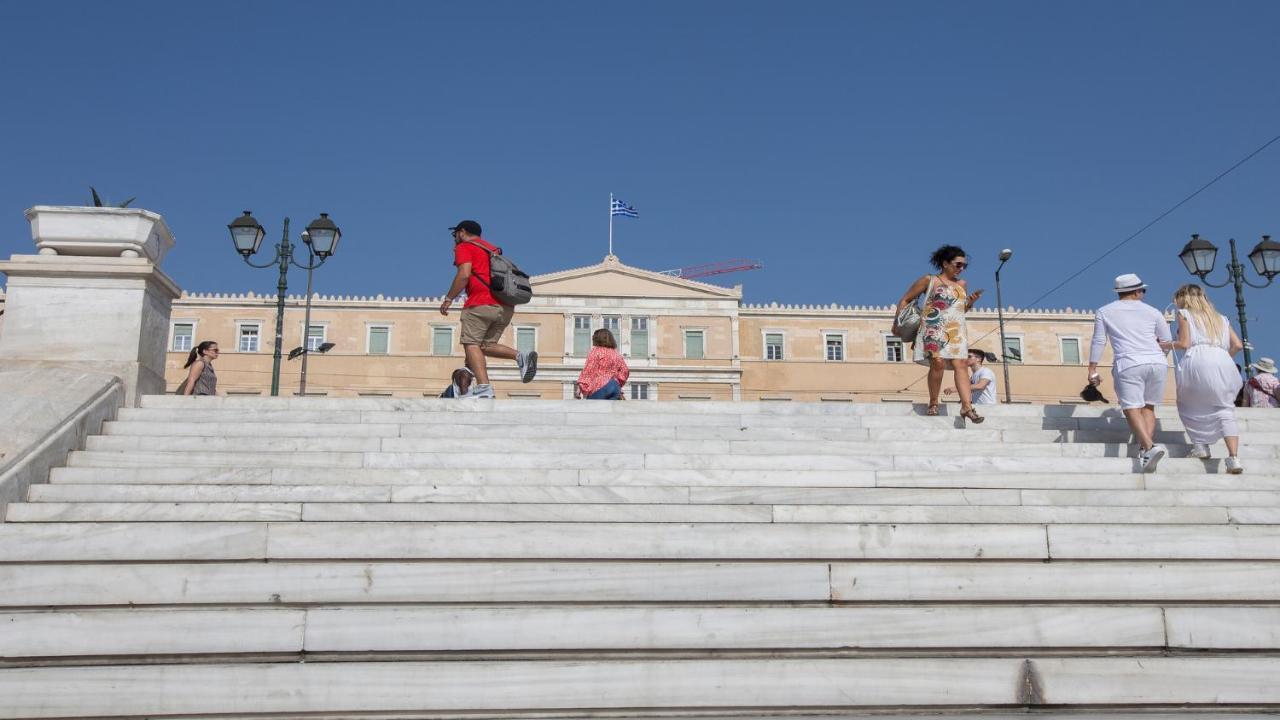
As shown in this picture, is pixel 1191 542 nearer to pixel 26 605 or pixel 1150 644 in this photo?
pixel 1150 644

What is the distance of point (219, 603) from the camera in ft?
15.8

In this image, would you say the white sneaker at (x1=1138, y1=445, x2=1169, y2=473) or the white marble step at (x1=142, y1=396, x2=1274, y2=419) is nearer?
the white sneaker at (x1=1138, y1=445, x2=1169, y2=473)

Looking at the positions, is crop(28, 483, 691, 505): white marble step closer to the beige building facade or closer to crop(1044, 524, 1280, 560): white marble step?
crop(1044, 524, 1280, 560): white marble step

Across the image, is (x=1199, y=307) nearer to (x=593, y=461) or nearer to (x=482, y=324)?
(x=593, y=461)

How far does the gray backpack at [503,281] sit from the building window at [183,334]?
46.7 m

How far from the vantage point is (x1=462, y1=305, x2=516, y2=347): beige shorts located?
31.5 ft

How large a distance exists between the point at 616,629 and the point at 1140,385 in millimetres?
4973

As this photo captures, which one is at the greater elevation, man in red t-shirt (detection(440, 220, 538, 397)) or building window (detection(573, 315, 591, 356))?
building window (detection(573, 315, 591, 356))

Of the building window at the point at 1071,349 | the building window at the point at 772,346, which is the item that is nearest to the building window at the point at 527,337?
the building window at the point at 772,346

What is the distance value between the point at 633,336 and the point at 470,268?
4419 centimetres

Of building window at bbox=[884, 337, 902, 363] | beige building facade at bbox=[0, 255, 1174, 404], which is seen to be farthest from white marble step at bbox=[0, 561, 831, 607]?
building window at bbox=[884, 337, 902, 363]

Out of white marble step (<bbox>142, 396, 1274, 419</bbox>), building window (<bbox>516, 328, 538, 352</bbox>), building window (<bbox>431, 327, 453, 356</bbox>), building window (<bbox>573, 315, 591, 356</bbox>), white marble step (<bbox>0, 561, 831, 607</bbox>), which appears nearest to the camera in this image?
white marble step (<bbox>0, 561, 831, 607</bbox>)

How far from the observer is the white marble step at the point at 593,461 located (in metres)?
6.81

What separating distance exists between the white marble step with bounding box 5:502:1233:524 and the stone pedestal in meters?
3.01
